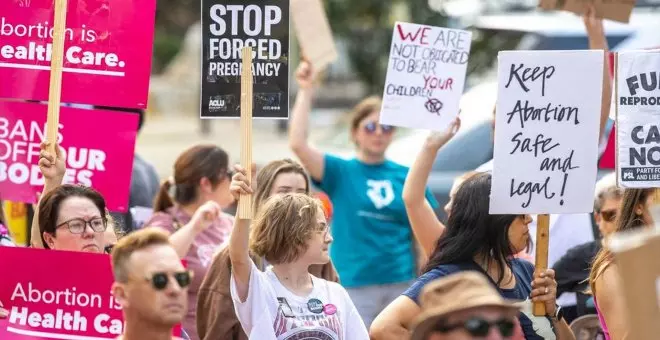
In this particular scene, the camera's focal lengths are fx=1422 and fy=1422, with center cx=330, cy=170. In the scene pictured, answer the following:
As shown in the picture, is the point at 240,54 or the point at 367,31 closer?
the point at 240,54

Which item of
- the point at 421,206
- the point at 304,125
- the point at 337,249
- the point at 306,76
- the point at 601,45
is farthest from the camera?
the point at 337,249

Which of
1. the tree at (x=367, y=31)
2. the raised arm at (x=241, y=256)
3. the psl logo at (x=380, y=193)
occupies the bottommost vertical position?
the raised arm at (x=241, y=256)

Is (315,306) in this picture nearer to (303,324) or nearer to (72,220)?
(303,324)

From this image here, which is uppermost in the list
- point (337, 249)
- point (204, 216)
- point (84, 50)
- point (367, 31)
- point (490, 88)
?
point (367, 31)

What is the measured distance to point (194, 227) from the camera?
23.5 feet

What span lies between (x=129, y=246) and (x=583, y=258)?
3227 millimetres

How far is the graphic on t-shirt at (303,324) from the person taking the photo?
5246 mm

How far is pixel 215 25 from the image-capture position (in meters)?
6.16

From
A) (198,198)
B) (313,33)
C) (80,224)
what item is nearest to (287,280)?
(80,224)

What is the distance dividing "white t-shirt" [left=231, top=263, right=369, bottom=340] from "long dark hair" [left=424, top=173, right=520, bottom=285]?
381 millimetres

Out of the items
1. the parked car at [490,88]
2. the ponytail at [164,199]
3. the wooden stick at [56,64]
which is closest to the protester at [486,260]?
the wooden stick at [56,64]

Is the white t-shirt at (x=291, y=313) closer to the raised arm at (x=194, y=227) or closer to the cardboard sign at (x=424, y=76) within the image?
the raised arm at (x=194, y=227)

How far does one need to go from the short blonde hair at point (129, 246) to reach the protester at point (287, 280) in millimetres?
799

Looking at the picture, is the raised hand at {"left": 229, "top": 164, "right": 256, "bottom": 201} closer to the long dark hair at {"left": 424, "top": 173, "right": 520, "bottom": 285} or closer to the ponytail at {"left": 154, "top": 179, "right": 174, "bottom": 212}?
the long dark hair at {"left": 424, "top": 173, "right": 520, "bottom": 285}
